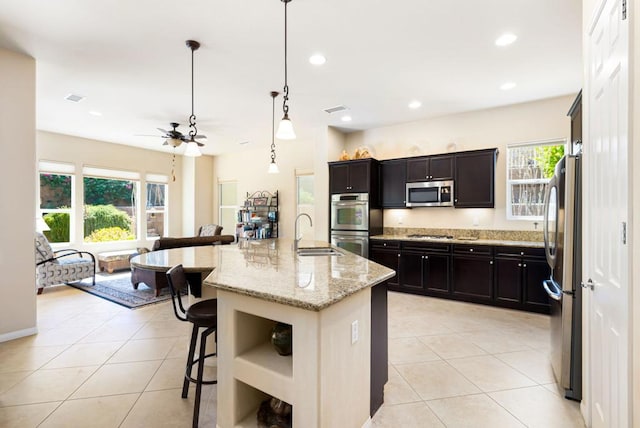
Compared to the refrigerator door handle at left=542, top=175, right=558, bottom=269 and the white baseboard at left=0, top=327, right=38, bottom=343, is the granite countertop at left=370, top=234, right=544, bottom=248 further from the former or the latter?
the white baseboard at left=0, top=327, right=38, bottom=343

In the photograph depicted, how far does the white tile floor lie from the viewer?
1962 mm

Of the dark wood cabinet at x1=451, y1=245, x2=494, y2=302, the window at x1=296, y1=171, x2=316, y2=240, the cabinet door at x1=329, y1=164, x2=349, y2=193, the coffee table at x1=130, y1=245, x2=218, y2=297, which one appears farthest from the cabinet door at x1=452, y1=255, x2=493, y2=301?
the coffee table at x1=130, y1=245, x2=218, y2=297

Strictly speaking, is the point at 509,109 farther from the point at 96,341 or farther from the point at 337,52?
the point at 96,341

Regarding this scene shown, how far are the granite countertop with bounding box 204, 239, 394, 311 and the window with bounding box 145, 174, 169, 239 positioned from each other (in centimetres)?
650

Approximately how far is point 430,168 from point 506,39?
225cm

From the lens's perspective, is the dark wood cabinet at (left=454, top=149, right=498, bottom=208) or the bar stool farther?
the dark wood cabinet at (left=454, top=149, right=498, bottom=208)

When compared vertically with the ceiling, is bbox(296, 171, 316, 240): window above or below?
below

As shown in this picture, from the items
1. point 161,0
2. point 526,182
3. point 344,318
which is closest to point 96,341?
point 344,318

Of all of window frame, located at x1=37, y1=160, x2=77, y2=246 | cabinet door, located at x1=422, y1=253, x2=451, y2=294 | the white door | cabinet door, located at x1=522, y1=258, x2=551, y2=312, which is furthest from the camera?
window frame, located at x1=37, y1=160, x2=77, y2=246

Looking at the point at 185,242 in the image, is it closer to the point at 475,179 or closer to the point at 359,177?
the point at 359,177

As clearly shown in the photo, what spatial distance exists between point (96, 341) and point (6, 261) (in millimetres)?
1209

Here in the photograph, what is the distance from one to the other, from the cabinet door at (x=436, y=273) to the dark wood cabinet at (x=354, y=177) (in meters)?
1.42

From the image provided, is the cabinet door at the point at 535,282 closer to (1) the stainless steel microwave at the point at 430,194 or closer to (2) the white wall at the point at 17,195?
(1) the stainless steel microwave at the point at 430,194

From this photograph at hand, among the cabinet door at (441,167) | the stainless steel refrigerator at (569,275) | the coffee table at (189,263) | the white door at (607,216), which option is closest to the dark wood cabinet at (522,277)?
the cabinet door at (441,167)
